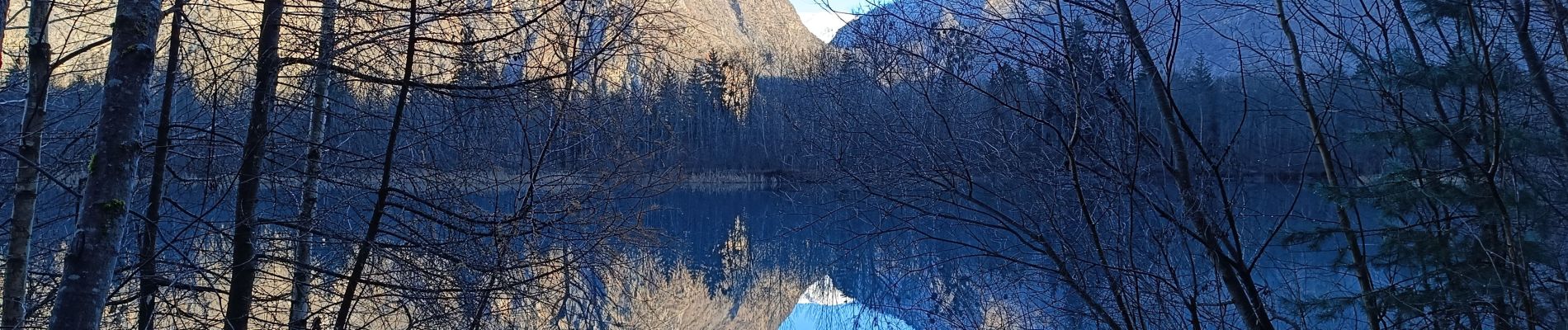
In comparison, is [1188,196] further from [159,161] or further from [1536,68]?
[159,161]

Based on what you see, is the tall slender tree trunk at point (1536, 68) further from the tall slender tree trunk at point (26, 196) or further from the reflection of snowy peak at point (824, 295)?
the reflection of snowy peak at point (824, 295)

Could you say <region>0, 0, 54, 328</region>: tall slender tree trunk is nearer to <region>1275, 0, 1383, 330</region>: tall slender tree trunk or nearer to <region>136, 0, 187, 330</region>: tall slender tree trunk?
<region>136, 0, 187, 330</region>: tall slender tree trunk

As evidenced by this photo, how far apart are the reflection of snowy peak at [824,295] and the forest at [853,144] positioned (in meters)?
5.47

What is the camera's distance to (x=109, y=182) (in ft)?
7.86

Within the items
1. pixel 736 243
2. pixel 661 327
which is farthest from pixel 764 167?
pixel 661 327

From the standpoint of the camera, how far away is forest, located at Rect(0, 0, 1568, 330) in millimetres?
2479

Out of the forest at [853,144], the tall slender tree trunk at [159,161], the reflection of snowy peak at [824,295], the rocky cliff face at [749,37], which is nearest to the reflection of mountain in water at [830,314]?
the reflection of snowy peak at [824,295]

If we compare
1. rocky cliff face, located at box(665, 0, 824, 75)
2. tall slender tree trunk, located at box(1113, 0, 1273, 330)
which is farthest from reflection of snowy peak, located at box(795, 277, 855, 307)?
tall slender tree trunk, located at box(1113, 0, 1273, 330)

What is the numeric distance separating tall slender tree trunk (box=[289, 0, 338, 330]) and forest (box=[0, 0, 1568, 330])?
24 mm

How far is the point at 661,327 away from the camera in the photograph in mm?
9883

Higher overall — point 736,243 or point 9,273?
point 736,243

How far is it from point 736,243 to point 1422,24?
16073mm

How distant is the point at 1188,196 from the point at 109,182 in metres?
2.91

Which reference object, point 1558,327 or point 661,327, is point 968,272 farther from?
point 661,327
